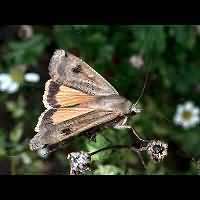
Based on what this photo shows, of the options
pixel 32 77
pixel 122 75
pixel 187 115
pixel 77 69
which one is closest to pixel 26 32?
pixel 32 77

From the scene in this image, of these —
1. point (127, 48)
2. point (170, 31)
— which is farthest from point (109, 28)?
point (170, 31)

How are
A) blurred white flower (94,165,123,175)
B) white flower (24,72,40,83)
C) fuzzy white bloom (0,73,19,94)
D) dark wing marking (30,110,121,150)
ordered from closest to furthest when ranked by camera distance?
dark wing marking (30,110,121,150)
blurred white flower (94,165,123,175)
white flower (24,72,40,83)
fuzzy white bloom (0,73,19,94)

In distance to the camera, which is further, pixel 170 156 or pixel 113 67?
pixel 113 67

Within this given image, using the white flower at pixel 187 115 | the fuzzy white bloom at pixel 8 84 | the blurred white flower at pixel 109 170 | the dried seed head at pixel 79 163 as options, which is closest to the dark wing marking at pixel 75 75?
the dried seed head at pixel 79 163

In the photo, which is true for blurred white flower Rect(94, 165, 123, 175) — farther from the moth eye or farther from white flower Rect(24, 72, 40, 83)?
white flower Rect(24, 72, 40, 83)

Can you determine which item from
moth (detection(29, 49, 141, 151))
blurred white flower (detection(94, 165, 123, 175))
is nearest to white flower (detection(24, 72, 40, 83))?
blurred white flower (detection(94, 165, 123, 175))

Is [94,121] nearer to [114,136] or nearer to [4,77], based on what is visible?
[114,136]
